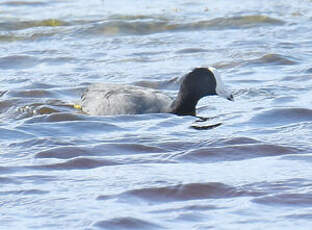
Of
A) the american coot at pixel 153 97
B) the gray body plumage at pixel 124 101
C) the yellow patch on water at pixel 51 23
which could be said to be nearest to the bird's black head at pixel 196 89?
the american coot at pixel 153 97

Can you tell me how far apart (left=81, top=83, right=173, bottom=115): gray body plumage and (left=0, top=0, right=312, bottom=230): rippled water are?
0.81 ft

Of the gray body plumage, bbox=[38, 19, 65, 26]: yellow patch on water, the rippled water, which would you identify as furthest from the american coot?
bbox=[38, 19, 65, 26]: yellow patch on water

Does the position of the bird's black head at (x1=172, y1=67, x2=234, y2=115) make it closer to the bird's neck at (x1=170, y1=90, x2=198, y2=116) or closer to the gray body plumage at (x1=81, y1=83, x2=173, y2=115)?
the bird's neck at (x1=170, y1=90, x2=198, y2=116)

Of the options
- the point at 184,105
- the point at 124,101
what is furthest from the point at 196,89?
the point at 124,101

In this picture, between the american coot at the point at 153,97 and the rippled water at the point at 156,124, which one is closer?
the rippled water at the point at 156,124

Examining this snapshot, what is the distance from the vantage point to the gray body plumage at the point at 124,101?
10922 mm

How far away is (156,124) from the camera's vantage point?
1032 cm

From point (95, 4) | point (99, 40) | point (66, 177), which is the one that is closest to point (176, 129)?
point (66, 177)

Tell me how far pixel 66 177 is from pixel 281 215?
1.83 m

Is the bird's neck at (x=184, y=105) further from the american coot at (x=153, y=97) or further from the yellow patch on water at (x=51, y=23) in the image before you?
the yellow patch on water at (x=51, y=23)

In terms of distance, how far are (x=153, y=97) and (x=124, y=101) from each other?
1.11 feet

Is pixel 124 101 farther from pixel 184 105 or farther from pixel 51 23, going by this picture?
pixel 51 23

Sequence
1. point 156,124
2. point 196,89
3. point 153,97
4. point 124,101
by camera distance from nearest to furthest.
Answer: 1. point 156,124
2. point 124,101
3. point 153,97
4. point 196,89

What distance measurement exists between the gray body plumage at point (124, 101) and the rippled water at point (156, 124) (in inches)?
9.8
